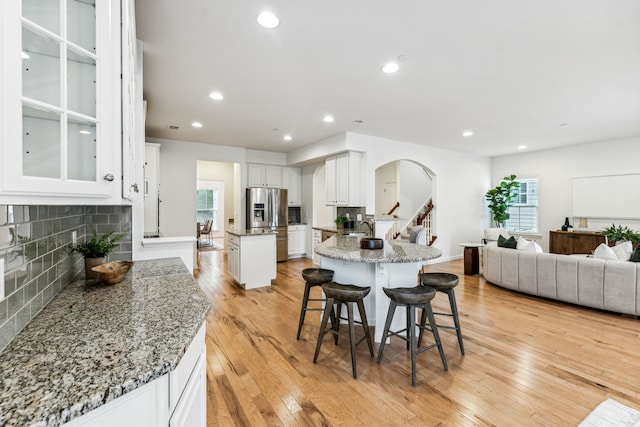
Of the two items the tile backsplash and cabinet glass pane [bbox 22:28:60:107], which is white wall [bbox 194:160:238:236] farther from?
cabinet glass pane [bbox 22:28:60:107]

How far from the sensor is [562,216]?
6566 mm

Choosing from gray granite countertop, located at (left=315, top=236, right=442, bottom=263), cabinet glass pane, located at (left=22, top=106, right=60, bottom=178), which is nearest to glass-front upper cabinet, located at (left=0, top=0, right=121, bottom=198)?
cabinet glass pane, located at (left=22, top=106, right=60, bottom=178)

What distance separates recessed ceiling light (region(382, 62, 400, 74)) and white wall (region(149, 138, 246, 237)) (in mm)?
4548

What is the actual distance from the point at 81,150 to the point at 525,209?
8.58 metres

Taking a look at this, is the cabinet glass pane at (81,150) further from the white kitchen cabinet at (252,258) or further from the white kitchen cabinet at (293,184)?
the white kitchen cabinet at (293,184)

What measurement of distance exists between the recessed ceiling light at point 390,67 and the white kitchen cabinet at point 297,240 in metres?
4.80

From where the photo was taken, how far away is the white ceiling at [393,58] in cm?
202

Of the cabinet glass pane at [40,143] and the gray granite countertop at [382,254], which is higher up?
the cabinet glass pane at [40,143]

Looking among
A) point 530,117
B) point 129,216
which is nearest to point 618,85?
point 530,117

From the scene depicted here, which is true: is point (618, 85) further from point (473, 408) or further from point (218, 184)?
point (218, 184)

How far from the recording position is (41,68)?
0.87 m

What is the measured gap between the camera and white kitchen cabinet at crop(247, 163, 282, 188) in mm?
6770

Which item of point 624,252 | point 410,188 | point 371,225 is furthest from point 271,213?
point 624,252

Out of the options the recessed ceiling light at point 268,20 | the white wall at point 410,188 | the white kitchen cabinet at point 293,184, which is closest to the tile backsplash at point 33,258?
the recessed ceiling light at point 268,20
